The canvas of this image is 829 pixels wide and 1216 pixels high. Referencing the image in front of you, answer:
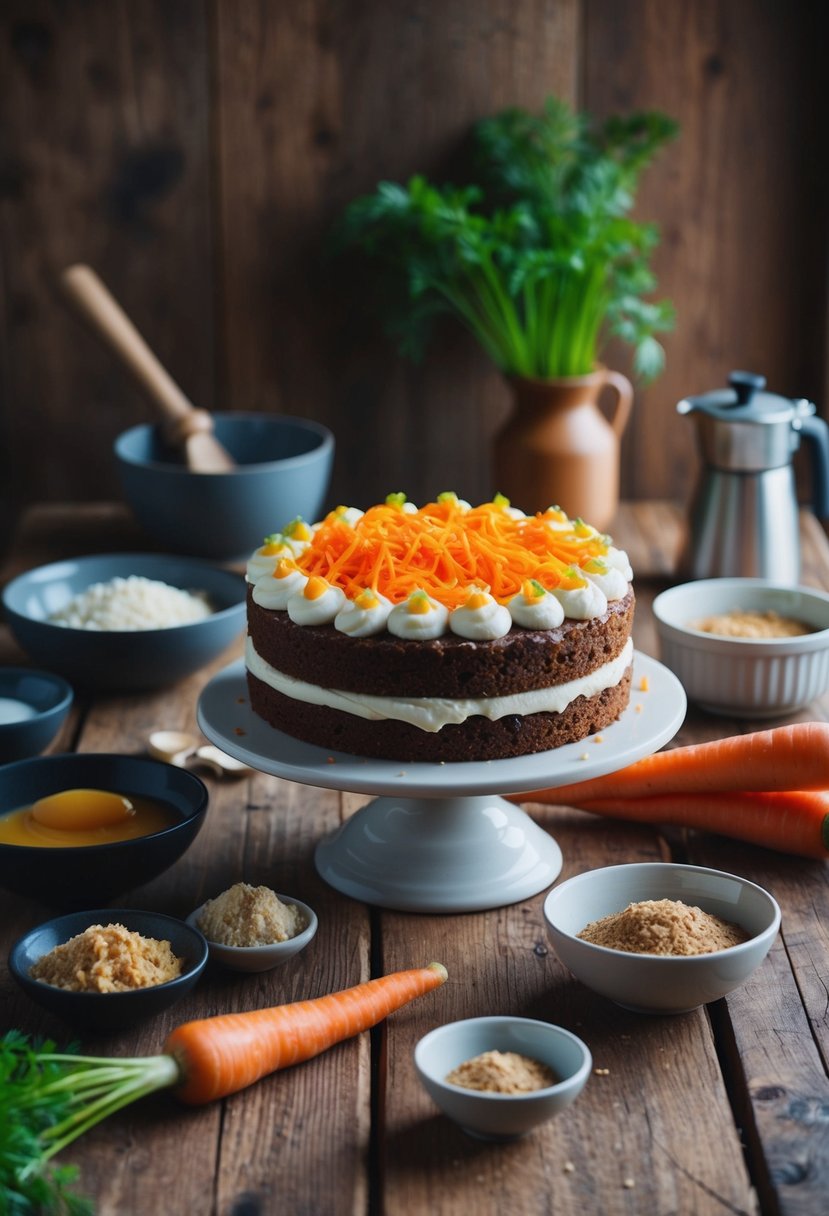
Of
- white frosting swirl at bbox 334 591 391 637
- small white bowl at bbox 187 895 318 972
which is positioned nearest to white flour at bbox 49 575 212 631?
white frosting swirl at bbox 334 591 391 637

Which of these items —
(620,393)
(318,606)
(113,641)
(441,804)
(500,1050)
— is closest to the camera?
(500,1050)

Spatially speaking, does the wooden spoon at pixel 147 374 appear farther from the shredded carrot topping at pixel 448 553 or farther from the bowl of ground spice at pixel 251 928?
the bowl of ground spice at pixel 251 928

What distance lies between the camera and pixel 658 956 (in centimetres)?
140

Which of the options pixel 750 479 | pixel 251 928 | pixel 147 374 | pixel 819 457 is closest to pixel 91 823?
pixel 251 928

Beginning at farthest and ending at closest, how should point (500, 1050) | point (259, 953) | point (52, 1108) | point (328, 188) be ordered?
point (328, 188) → point (259, 953) → point (500, 1050) → point (52, 1108)

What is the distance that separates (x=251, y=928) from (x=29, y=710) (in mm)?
718

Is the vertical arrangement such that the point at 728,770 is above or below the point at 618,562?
below

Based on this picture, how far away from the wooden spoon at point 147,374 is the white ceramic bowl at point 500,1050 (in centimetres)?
168

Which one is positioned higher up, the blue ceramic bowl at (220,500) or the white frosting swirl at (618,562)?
the white frosting swirl at (618,562)

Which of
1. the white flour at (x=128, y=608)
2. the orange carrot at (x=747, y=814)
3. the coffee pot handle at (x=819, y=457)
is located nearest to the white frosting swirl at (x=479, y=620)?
the orange carrot at (x=747, y=814)

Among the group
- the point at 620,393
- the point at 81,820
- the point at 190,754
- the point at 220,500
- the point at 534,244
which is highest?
the point at 534,244

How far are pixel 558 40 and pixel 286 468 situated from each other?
3.96 ft

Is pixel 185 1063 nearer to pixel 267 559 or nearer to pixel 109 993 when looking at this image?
pixel 109 993

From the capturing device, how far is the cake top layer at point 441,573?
1603mm
